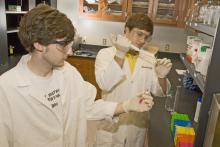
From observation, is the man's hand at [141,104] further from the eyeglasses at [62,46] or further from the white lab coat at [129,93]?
the eyeglasses at [62,46]

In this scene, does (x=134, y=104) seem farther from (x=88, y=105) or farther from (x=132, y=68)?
(x=132, y=68)

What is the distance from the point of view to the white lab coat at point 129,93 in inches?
62.7

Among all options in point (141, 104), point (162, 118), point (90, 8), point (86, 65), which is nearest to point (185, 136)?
point (141, 104)

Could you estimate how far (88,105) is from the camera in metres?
1.33

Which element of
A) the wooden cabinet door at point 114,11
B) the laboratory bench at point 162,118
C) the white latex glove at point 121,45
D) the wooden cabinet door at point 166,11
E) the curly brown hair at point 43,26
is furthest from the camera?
the wooden cabinet door at point 114,11

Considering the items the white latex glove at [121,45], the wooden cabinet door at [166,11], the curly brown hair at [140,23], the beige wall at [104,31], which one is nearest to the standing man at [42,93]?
the white latex glove at [121,45]

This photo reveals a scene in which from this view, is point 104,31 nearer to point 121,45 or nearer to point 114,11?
point 114,11

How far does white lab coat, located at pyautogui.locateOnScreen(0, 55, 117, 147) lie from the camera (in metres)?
1.04

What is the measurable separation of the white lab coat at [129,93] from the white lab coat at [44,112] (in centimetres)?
28

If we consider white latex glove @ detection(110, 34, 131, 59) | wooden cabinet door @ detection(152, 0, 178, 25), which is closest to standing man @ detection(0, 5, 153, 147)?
white latex glove @ detection(110, 34, 131, 59)

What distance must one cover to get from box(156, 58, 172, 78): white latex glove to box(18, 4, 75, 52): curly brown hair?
703 mm

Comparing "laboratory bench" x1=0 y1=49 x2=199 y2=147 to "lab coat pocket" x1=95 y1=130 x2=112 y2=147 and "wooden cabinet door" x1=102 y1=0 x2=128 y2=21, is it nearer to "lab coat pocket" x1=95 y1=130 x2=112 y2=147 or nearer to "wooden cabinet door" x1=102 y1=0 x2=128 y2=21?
"lab coat pocket" x1=95 y1=130 x2=112 y2=147

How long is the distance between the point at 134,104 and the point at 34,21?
636mm

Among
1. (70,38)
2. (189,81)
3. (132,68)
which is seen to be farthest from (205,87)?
(189,81)
